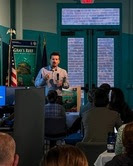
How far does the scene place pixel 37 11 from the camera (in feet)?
36.3

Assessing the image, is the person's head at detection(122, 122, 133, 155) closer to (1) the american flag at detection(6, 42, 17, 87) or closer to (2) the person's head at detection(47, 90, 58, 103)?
(2) the person's head at detection(47, 90, 58, 103)

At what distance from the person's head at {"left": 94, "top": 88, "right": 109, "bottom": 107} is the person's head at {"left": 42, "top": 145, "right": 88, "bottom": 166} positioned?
3.08 m

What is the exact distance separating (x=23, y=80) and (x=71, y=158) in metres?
8.29

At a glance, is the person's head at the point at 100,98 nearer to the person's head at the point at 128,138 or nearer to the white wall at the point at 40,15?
the person's head at the point at 128,138

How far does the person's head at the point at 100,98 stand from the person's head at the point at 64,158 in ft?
10.1

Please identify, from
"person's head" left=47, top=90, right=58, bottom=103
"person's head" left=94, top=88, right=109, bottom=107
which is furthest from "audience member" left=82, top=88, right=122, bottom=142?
"person's head" left=47, top=90, right=58, bottom=103

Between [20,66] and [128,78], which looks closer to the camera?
[20,66]

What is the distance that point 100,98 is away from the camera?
5152 millimetres

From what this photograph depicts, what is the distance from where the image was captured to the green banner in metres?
10.1

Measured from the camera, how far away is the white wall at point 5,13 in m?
9.55

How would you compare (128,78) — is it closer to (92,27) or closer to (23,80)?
(92,27)

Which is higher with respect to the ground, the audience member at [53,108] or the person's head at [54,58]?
the person's head at [54,58]

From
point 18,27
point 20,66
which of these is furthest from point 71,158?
point 18,27

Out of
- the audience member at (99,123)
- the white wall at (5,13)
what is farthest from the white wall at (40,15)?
the audience member at (99,123)
